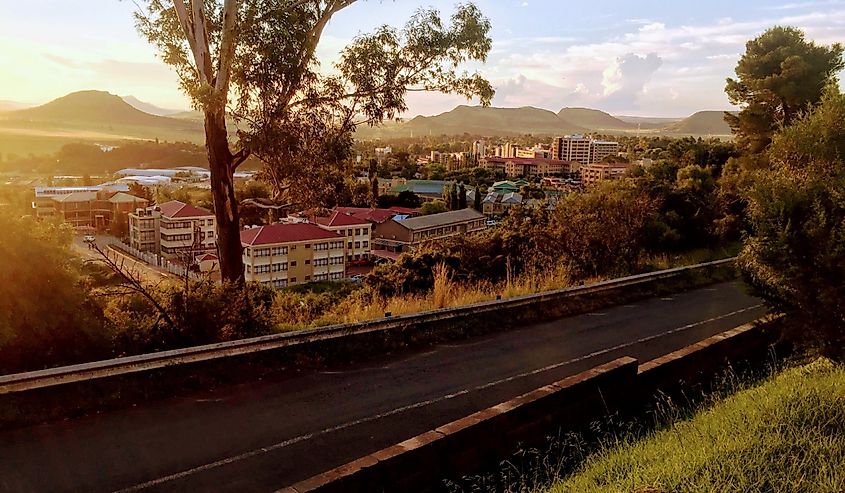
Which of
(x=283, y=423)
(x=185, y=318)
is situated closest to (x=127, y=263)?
(x=185, y=318)

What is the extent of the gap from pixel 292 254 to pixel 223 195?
91.6 ft

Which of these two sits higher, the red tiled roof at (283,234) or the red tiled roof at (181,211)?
the red tiled roof at (181,211)

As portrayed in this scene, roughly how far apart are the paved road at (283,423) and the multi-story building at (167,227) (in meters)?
36.8

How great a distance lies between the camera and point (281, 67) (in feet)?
36.2

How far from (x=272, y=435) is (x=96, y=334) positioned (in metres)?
2.75

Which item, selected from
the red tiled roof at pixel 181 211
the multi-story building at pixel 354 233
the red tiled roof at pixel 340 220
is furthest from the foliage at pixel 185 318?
the multi-story building at pixel 354 233

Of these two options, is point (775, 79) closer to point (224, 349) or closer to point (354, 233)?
point (224, 349)

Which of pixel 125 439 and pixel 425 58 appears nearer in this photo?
pixel 125 439

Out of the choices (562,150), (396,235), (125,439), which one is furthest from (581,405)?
(562,150)

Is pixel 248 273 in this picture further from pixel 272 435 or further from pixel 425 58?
pixel 272 435

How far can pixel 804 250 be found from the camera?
671 centimetres

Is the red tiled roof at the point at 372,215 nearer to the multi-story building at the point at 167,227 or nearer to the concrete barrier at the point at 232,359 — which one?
the multi-story building at the point at 167,227

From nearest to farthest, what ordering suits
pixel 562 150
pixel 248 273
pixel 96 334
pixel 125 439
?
pixel 125 439 → pixel 96 334 → pixel 248 273 → pixel 562 150

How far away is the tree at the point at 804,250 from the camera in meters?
6.55
